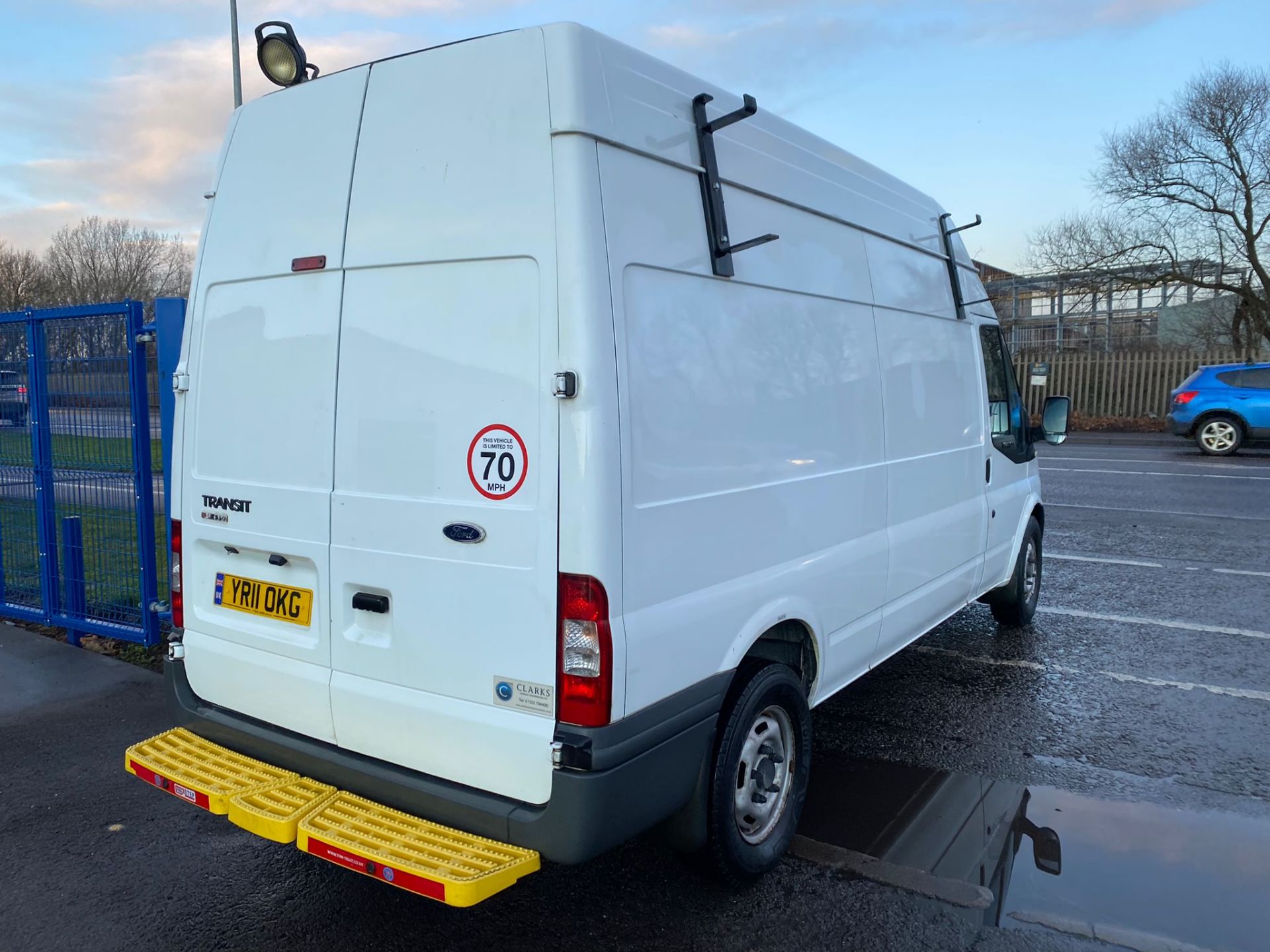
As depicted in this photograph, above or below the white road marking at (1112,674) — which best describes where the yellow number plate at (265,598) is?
above

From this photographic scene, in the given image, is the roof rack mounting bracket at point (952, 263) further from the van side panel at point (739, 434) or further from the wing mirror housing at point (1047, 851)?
the wing mirror housing at point (1047, 851)

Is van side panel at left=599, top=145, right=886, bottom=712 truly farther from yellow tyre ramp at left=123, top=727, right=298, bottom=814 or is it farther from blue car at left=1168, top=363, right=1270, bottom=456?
blue car at left=1168, top=363, right=1270, bottom=456

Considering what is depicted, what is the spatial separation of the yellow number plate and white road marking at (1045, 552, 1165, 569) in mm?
7522

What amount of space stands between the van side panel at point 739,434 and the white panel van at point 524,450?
0.01m

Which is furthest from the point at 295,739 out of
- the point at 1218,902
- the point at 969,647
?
the point at 969,647

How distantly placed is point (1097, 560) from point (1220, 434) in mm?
11022

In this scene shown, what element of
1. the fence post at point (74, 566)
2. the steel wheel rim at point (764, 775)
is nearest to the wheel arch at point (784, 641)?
the steel wheel rim at point (764, 775)

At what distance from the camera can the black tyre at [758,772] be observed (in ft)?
10.1

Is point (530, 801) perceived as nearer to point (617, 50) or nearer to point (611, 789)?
point (611, 789)

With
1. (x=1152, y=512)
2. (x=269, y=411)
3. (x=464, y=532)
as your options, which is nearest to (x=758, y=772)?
(x=464, y=532)

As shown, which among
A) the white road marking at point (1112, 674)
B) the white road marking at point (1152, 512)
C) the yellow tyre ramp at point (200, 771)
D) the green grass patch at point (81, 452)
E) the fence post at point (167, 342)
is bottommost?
the white road marking at point (1112, 674)

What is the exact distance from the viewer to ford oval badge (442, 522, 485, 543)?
2.70 meters

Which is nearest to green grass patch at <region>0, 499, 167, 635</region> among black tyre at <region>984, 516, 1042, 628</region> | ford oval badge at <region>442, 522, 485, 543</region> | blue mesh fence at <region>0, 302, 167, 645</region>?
blue mesh fence at <region>0, 302, 167, 645</region>

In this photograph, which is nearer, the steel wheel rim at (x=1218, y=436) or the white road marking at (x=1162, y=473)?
the white road marking at (x=1162, y=473)
